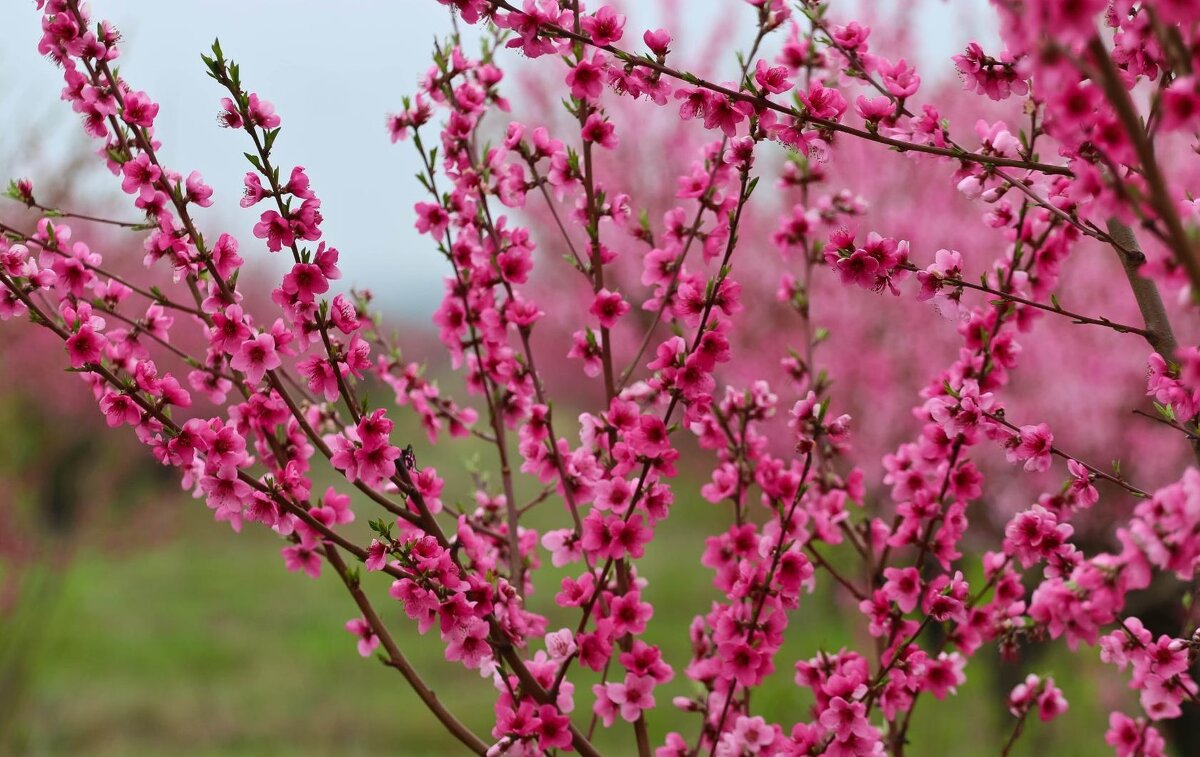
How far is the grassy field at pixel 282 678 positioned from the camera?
6191 millimetres

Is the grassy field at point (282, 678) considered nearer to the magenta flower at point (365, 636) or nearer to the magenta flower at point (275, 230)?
the magenta flower at point (365, 636)

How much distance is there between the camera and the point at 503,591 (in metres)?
1.59

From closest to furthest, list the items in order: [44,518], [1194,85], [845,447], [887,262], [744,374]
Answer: [1194,85] < [887,262] < [845,447] < [744,374] < [44,518]

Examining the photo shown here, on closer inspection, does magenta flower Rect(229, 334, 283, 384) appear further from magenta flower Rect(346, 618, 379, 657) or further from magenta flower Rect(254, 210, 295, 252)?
magenta flower Rect(346, 618, 379, 657)

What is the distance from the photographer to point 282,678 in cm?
796

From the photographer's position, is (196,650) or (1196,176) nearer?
(1196,176)

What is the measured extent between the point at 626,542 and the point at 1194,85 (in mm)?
1020

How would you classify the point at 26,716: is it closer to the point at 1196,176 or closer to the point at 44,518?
the point at 44,518

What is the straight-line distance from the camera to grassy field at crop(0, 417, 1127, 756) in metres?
6.19

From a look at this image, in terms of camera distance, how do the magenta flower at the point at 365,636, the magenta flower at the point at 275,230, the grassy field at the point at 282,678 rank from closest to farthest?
the magenta flower at the point at 275,230 < the magenta flower at the point at 365,636 < the grassy field at the point at 282,678

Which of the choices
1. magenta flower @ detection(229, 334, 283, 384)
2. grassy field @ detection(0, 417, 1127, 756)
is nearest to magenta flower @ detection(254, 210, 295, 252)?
magenta flower @ detection(229, 334, 283, 384)

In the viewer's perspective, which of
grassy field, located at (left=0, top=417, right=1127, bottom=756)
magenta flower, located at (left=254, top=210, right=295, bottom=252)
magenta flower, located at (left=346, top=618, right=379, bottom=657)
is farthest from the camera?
grassy field, located at (left=0, top=417, right=1127, bottom=756)

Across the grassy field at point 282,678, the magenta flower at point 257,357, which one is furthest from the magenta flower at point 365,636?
the grassy field at point 282,678

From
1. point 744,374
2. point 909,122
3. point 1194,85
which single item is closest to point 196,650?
point 744,374
